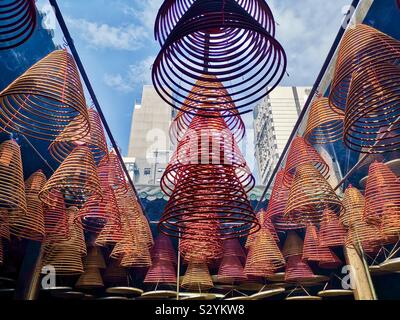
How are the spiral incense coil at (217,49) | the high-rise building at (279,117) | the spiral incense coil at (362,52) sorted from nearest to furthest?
the spiral incense coil at (217,49)
the spiral incense coil at (362,52)
the high-rise building at (279,117)

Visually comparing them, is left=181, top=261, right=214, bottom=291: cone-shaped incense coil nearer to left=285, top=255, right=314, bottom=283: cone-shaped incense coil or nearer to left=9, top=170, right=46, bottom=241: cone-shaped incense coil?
left=285, top=255, right=314, bottom=283: cone-shaped incense coil

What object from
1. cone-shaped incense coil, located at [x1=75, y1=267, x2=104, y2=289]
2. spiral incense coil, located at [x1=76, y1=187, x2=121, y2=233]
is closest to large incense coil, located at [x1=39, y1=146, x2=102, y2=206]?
spiral incense coil, located at [x1=76, y1=187, x2=121, y2=233]

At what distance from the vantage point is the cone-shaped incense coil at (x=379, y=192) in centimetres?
318

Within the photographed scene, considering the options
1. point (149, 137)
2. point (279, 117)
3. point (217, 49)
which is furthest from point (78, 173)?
point (149, 137)

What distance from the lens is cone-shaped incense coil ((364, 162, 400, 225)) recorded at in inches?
125

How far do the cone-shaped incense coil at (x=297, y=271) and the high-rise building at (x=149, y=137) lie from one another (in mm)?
16962

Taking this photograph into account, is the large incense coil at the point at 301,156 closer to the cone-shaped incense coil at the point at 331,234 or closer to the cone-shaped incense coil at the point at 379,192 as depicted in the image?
the cone-shaped incense coil at the point at 379,192

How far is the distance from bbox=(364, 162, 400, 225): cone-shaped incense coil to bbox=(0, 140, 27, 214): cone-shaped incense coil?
2.85 m

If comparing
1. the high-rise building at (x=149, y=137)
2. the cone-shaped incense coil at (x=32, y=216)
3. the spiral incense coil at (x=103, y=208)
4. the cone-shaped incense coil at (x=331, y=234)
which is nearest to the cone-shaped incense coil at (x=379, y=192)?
the cone-shaped incense coil at (x=331, y=234)

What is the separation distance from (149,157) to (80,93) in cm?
2088

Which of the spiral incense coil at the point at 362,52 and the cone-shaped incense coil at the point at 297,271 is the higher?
the spiral incense coil at the point at 362,52
